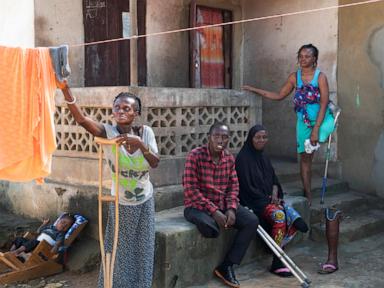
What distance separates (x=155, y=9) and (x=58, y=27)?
179 centimetres

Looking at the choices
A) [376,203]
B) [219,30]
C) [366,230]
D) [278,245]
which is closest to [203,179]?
[278,245]

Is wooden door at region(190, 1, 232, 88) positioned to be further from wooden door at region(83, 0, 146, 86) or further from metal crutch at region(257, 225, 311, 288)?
metal crutch at region(257, 225, 311, 288)

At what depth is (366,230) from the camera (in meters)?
6.36

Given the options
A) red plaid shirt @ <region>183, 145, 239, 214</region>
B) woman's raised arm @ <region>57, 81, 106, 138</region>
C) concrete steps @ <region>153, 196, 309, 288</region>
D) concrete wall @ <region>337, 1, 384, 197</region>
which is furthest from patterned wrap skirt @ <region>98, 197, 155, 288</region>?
concrete wall @ <region>337, 1, 384, 197</region>

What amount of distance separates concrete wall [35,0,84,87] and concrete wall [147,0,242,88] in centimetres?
122

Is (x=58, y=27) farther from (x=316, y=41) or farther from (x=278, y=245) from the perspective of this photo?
(x=278, y=245)

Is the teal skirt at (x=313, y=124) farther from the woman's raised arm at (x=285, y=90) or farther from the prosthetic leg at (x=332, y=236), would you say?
the prosthetic leg at (x=332, y=236)

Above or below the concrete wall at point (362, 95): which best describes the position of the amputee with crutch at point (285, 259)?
below

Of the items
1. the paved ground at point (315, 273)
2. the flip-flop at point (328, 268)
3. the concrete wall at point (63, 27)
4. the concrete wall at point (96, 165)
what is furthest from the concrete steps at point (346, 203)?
the concrete wall at point (63, 27)

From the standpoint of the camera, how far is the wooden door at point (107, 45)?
761 centimetres

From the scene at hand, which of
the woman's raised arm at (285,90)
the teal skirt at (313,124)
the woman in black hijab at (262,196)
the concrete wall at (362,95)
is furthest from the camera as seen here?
the concrete wall at (362,95)

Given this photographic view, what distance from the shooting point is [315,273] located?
518 cm

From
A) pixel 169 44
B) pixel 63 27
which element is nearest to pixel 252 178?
pixel 63 27

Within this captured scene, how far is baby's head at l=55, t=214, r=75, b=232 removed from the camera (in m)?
5.64
